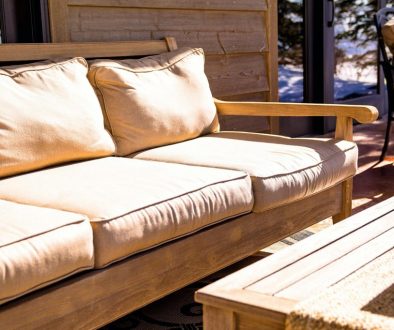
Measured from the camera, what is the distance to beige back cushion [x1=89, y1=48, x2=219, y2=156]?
8.95ft

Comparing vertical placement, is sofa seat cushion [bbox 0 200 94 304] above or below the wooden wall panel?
below

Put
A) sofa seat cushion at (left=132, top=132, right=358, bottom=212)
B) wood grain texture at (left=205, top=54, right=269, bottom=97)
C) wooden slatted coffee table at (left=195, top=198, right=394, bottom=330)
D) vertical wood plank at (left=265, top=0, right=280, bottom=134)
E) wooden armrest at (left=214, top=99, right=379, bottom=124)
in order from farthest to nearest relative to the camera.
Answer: vertical wood plank at (left=265, top=0, right=280, bottom=134)
wood grain texture at (left=205, top=54, right=269, bottom=97)
wooden armrest at (left=214, top=99, right=379, bottom=124)
sofa seat cushion at (left=132, top=132, right=358, bottom=212)
wooden slatted coffee table at (left=195, top=198, right=394, bottom=330)

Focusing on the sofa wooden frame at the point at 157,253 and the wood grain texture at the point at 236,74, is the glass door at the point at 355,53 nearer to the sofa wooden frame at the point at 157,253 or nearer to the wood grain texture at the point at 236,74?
the wood grain texture at the point at 236,74

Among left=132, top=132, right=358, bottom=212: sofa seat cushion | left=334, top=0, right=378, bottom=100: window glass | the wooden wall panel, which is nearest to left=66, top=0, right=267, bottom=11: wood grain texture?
the wooden wall panel

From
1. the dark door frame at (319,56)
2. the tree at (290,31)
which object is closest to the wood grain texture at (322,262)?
the tree at (290,31)

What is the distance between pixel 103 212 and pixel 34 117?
1.92ft

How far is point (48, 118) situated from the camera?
236 cm

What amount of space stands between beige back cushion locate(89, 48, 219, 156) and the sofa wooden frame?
19 centimetres

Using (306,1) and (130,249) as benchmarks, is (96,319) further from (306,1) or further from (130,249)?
(306,1)

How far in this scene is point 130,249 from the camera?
192 cm

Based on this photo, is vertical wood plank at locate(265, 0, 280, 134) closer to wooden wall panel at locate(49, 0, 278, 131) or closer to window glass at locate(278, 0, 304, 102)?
wooden wall panel at locate(49, 0, 278, 131)

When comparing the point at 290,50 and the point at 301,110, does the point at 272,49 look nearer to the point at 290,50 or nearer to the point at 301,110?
the point at 290,50

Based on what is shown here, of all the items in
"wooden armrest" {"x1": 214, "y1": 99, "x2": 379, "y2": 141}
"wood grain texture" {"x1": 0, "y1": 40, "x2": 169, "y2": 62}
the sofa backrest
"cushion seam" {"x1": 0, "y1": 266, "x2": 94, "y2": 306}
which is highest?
"wood grain texture" {"x1": 0, "y1": 40, "x2": 169, "y2": 62}

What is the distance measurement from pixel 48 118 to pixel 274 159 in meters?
0.78
